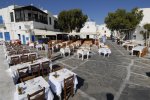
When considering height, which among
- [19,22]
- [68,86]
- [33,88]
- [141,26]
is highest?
[19,22]

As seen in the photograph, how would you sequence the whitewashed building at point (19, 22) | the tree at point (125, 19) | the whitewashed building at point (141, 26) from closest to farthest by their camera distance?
the whitewashed building at point (19, 22)
the tree at point (125, 19)
the whitewashed building at point (141, 26)

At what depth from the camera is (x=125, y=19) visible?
88.6 feet

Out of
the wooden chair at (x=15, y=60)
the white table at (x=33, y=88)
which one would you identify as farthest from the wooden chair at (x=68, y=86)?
the wooden chair at (x=15, y=60)

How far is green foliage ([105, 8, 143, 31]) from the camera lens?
26.7 m

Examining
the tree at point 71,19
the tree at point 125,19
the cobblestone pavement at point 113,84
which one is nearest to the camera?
the cobblestone pavement at point 113,84

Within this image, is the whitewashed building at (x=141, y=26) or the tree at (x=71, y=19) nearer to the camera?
the whitewashed building at (x=141, y=26)

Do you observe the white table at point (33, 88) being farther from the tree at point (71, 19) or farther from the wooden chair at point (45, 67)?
the tree at point (71, 19)

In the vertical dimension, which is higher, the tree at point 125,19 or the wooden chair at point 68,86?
the tree at point 125,19

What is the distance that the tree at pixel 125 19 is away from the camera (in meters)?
26.7

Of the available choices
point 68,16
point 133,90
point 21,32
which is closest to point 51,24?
point 68,16

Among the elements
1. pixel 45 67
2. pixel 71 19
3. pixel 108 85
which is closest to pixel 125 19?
pixel 71 19

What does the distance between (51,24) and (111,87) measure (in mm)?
29653

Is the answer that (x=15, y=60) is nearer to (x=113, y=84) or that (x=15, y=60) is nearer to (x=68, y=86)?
(x=68, y=86)

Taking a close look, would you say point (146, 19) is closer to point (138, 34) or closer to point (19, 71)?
point (138, 34)
